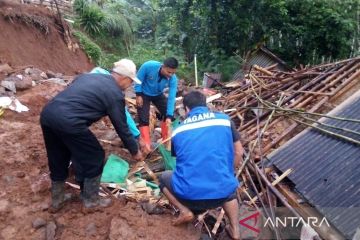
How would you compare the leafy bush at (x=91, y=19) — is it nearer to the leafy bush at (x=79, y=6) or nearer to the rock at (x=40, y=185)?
the leafy bush at (x=79, y=6)

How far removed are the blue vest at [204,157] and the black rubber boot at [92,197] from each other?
964 millimetres

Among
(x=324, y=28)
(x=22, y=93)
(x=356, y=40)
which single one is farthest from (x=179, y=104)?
(x=356, y=40)

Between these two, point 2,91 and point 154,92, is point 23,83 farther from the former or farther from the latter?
point 154,92

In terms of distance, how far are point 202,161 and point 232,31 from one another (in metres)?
12.5

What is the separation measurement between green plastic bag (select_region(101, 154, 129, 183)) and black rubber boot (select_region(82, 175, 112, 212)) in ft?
1.85

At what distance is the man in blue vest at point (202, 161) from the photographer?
11.8 feet

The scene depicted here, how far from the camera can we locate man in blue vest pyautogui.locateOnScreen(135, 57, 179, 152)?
6.00 m

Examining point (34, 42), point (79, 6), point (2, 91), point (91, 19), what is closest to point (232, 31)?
point (91, 19)

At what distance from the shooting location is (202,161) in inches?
141

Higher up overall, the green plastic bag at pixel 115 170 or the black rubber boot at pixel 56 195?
the black rubber boot at pixel 56 195

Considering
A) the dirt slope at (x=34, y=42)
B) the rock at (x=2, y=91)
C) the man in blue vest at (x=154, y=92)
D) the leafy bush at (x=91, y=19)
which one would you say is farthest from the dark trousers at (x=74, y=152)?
the leafy bush at (x=91, y=19)

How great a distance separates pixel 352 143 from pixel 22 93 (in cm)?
612

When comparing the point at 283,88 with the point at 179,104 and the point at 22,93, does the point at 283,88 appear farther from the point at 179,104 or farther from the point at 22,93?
the point at 22,93

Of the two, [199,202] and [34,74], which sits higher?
[199,202]
